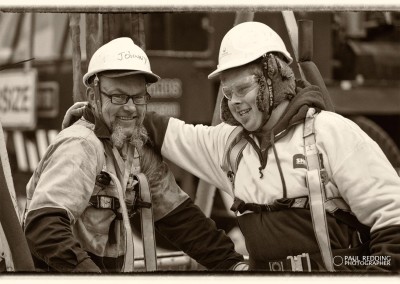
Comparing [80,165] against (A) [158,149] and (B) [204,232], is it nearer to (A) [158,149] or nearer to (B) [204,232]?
(A) [158,149]

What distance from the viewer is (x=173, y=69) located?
3.03 m

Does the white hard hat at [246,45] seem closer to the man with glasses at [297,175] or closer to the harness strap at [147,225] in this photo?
the man with glasses at [297,175]

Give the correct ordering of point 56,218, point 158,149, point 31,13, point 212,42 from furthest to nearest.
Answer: point 212,42 → point 158,149 → point 31,13 → point 56,218

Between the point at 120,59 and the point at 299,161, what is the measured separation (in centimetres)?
64

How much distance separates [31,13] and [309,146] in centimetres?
97

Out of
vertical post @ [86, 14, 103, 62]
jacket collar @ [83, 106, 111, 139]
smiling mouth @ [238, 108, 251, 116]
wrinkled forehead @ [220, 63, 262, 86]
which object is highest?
vertical post @ [86, 14, 103, 62]

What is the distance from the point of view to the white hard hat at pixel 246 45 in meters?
2.30

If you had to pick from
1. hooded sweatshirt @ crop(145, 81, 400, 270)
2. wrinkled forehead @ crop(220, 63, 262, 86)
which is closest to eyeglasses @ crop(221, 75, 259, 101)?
wrinkled forehead @ crop(220, 63, 262, 86)

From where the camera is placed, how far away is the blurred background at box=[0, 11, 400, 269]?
255cm

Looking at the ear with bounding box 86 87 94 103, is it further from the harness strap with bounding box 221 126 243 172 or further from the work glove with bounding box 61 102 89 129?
the harness strap with bounding box 221 126 243 172

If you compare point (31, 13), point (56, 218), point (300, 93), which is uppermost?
point (31, 13)

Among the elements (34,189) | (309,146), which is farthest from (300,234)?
(34,189)

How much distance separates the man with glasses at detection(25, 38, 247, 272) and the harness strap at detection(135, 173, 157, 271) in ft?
0.14

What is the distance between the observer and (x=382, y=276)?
227 centimetres
